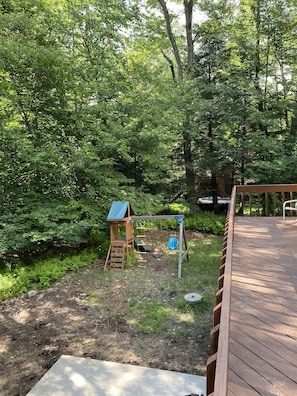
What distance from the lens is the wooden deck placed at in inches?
71.6

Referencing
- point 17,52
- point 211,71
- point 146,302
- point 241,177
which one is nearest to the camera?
point 146,302

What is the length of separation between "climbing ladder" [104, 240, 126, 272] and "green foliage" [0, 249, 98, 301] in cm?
69

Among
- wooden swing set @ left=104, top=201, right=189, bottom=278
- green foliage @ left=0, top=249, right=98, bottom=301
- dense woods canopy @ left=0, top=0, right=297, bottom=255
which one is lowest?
green foliage @ left=0, top=249, right=98, bottom=301

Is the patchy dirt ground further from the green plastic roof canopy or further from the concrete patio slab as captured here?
the green plastic roof canopy

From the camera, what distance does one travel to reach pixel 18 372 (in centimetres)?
386

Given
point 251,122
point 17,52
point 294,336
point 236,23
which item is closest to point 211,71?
point 236,23

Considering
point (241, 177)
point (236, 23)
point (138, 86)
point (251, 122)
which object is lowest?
point (241, 177)

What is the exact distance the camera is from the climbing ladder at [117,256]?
24.7 ft

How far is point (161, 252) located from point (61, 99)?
210 inches

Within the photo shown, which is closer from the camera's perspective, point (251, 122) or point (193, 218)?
point (251, 122)

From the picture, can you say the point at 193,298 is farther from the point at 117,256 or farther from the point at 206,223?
the point at 206,223

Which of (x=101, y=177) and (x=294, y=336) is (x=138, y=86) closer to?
(x=101, y=177)

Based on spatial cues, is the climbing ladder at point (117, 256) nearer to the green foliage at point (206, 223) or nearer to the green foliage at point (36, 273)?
the green foliage at point (36, 273)

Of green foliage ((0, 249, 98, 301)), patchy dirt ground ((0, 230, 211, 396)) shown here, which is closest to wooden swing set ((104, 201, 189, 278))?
green foliage ((0, 249, 98, 301))
